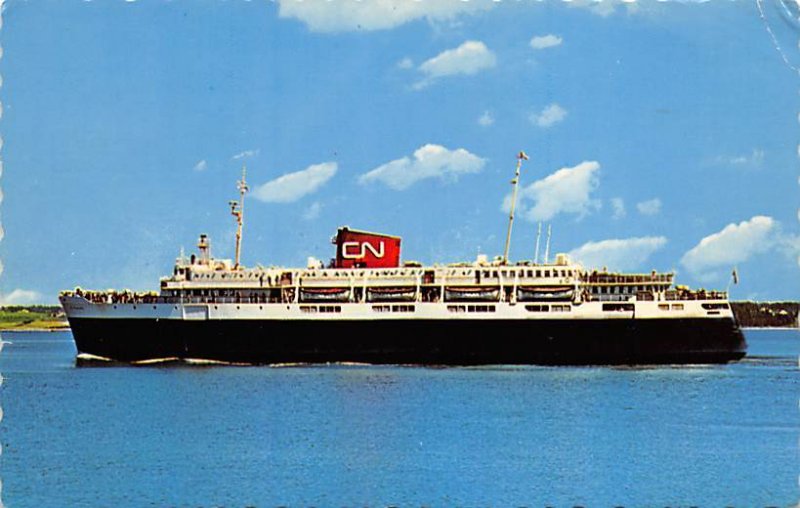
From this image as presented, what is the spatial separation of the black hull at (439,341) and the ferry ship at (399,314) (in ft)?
0.17

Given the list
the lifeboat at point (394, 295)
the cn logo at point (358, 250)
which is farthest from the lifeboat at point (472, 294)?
the cn logo at point (358, 250)

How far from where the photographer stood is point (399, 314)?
5416cm

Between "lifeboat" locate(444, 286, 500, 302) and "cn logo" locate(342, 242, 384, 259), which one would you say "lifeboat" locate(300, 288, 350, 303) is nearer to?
"cn logo" locate(342, 242, 384, 259)

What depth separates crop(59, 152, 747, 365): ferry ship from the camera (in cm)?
Answer: 5238

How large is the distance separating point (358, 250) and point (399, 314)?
5106mm

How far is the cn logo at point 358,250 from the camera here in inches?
2264

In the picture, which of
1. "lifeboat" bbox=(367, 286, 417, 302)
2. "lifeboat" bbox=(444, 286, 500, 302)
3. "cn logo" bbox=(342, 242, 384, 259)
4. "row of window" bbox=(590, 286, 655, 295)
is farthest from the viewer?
"cn logo" bbox=(342, 242, 384, 259)

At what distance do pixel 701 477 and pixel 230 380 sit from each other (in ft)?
81.7

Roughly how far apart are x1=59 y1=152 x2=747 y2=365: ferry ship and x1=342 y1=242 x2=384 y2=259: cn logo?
0.20 ft

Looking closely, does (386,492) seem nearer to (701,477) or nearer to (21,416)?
(701,477)

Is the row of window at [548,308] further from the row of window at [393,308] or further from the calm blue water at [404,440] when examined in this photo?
the row of window at [393,308]

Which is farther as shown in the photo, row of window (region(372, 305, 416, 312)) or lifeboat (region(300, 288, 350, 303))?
lifeboat (region(300, 288, 350, 303))

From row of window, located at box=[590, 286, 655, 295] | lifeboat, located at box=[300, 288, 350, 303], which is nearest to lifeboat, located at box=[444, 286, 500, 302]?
row of window, located at box=[590, 286, 655, 295]

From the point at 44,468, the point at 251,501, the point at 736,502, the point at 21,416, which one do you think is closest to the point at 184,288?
the point at 21,416
